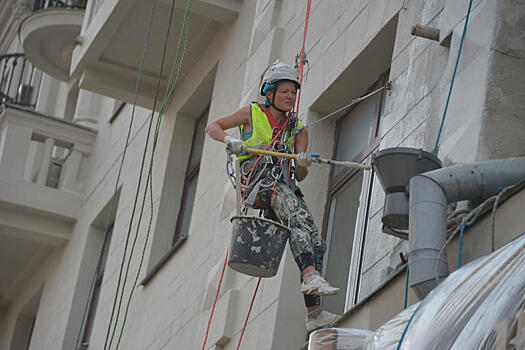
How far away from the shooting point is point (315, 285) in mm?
9188

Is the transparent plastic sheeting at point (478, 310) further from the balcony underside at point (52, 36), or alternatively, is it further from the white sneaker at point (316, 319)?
the balcony underside at point (52, 36)

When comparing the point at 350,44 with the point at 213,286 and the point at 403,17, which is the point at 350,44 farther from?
the point at 213,286

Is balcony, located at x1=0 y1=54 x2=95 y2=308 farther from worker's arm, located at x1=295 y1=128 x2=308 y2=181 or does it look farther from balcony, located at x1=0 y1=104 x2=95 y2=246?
worker's arm, located at x1=295 y1=128 x2=308 y2=181

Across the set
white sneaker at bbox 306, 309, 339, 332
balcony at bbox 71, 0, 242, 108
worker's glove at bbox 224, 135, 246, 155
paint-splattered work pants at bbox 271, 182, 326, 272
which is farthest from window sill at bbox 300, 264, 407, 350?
balcony at bbox 71, 0, 242, 108

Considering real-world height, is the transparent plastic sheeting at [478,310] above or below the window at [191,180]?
below

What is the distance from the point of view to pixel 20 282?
912 inches

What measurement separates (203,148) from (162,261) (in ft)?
4.93

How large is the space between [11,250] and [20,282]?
4.72 ft

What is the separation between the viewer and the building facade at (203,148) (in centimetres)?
916

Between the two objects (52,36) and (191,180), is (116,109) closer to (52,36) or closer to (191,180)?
(52,36)

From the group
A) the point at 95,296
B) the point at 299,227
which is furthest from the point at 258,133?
the point at 95,296

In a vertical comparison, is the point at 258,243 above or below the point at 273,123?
below

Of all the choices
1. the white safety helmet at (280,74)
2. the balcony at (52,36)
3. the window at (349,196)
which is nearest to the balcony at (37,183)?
the balcony at (52,36)

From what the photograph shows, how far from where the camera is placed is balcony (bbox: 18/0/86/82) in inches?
827
